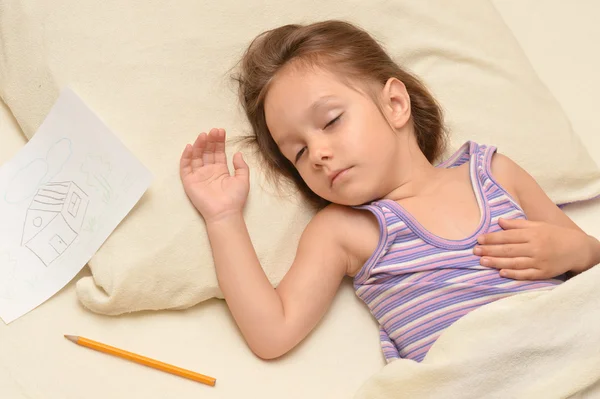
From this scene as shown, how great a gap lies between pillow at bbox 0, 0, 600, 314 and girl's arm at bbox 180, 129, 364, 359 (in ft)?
0.11

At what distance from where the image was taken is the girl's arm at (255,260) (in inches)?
46.0

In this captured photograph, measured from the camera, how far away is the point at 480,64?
146 cm

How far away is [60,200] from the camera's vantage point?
4.02 feet

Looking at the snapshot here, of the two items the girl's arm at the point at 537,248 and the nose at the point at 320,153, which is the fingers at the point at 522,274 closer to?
the girl's arm at the point at 537,248

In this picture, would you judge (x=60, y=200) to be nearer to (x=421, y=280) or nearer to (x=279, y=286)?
(x=279, y=286)

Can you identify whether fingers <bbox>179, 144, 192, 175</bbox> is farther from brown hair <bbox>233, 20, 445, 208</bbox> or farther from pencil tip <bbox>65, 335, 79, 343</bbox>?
pencil tip <bbox>65, 335, 79, 343</bbox>

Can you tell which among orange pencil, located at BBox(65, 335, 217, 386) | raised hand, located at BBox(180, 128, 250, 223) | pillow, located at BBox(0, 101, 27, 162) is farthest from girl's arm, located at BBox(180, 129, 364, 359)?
pillow, located at BBox(0, 101, 27, 162)

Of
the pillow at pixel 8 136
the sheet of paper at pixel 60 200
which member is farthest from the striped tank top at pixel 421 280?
the pillow at pixel 8 136

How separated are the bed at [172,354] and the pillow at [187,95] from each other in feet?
0.15

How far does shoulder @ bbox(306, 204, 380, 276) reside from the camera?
1228mm

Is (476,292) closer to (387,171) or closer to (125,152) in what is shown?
(387,171)

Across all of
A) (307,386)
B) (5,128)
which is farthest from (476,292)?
(5,128)

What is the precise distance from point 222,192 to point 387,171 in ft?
0.93

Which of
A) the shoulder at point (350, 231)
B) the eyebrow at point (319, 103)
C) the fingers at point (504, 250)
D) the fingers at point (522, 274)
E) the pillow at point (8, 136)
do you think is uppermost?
the pillow at point (8, 136)
